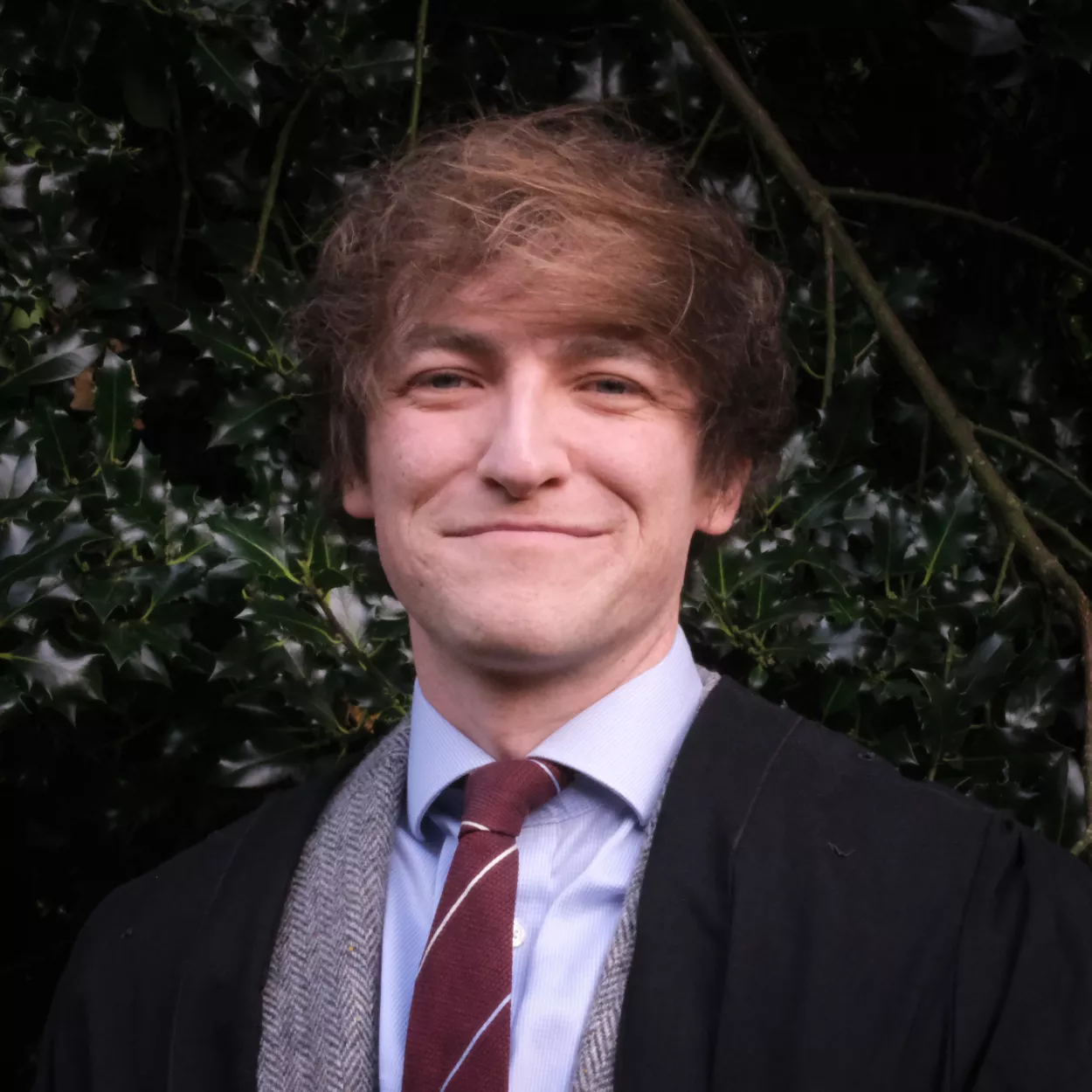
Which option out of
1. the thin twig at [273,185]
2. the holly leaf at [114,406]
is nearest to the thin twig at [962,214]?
the thin twig at [273,185]

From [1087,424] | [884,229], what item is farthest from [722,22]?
[1087,424]

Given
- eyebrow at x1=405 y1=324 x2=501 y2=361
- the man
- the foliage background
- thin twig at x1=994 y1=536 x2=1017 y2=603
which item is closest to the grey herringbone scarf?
the man

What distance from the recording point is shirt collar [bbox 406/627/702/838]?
1.25m

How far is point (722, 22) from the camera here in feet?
6.88

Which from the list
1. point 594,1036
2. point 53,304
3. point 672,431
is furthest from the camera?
point 53,304

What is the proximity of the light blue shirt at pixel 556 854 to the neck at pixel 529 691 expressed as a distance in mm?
13

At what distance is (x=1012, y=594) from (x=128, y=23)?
1.30m

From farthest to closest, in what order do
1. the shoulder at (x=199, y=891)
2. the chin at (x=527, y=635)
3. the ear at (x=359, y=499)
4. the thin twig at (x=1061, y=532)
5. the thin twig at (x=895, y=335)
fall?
the thin twig at (x=1061, y=532), the thin twig at (x=895, y=335), the ear at (x=359, y=499), the shoulder at (x=199, y=891), the chin at (x=527, y=635)

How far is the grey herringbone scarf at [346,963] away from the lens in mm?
1138

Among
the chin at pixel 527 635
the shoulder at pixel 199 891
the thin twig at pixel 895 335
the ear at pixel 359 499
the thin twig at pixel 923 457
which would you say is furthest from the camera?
the thin twig at pixel 923 457

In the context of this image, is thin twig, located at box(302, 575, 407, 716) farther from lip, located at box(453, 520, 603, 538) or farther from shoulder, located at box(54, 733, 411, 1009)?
lip, located at box(453, 520, 603, 538)

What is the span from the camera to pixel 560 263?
1253 mm

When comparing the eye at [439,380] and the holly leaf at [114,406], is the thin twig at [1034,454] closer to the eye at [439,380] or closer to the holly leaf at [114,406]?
the eye at [439,380]

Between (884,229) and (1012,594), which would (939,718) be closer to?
(1012,594)
